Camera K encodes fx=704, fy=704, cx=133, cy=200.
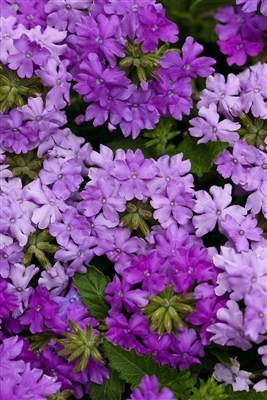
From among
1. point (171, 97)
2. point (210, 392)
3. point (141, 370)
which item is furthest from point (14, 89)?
point (210, 392)

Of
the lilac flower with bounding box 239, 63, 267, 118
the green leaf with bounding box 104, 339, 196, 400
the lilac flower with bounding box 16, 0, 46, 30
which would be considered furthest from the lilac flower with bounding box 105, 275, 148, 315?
the lilac flower with bounding box 16, 0, 46, 30

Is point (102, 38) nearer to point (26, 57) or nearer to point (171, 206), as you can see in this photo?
point (26, 57)

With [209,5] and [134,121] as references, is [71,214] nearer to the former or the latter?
[134,121]

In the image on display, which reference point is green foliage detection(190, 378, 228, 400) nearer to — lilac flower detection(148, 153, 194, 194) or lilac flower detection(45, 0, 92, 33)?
lilac flower detection(148, 153, 194, 194)

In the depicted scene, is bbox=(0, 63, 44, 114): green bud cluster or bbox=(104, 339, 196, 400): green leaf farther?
bbox=(0, 63, 44, 114): green bud cluster

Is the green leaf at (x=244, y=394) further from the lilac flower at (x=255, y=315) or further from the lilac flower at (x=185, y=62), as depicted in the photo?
the lilac flower at (x=185, y=62)

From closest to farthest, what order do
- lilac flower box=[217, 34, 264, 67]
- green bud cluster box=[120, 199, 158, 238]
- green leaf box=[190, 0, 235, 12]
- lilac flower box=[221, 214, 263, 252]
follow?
lilac flower box=[221, 214, 263, 252], green bud cluster box=[120, 199, 158, 238], lilac flower box=[217, 34, 264, 67], green leaf box=[190, 0, 235, 12]

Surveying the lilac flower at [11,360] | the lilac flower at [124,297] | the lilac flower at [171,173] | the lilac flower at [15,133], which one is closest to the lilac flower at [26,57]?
the lilac flower at [15,133]

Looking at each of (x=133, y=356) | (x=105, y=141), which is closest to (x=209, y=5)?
(x=105, y=141)
